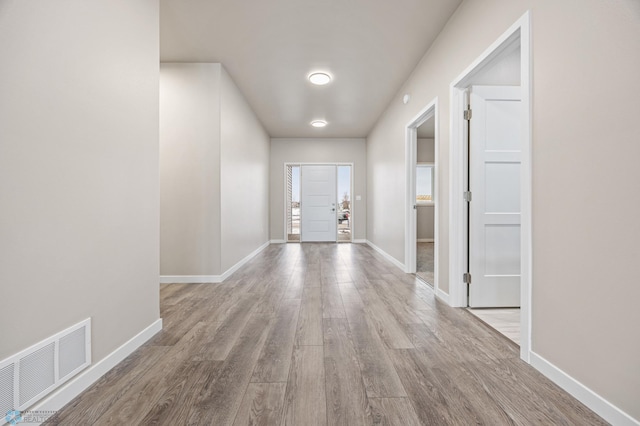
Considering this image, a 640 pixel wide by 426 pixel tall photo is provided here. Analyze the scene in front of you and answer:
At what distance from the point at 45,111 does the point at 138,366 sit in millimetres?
1297

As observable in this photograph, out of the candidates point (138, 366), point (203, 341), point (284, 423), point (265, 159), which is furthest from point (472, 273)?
point (265, 159)

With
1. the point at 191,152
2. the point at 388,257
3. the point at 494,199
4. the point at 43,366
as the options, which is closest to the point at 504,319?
the point at 494,199

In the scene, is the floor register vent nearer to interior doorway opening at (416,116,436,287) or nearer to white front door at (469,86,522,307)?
white front door at (469,86,522,307)

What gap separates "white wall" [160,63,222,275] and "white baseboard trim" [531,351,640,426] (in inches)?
118

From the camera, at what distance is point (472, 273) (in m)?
2.48

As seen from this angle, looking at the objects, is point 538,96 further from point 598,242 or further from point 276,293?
point 276,293

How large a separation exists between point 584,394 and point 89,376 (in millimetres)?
2224

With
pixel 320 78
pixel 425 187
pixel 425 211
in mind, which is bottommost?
pixel 425 211

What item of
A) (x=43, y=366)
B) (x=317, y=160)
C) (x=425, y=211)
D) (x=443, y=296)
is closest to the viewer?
(x=43, y=366)

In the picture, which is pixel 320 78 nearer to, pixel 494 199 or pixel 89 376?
pixel 494 199

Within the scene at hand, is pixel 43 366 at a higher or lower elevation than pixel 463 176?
lower

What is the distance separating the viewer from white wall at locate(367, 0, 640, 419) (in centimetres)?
110

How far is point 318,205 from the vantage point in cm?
735

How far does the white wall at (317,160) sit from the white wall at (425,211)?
1512 mm
